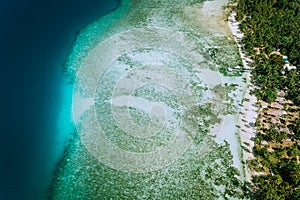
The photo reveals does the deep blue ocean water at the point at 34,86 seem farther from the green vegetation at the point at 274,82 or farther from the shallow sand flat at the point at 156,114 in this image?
the green vegetation at the point at 274,82

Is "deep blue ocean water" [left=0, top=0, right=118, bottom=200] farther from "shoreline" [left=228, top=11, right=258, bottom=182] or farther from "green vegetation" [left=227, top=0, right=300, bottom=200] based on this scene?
"green vegetation" [left=227, top=0, right=300, bottom=200]

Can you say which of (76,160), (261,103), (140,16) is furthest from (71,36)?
(261,103)

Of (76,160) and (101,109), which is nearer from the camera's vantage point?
(76,160)

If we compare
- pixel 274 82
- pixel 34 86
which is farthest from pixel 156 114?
pixel 34 86

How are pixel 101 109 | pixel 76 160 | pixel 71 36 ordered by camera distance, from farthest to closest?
1. pixel 71 36
2. pixel 101 109
3. pixel 76 160

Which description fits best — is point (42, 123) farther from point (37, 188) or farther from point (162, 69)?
point (162, 69)

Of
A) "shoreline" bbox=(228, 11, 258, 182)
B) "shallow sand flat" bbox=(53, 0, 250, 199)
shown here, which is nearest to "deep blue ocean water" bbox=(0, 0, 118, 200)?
"shallow sand flat" bbox=(53, 0, 250, 199)

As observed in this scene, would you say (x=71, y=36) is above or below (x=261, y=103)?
above
